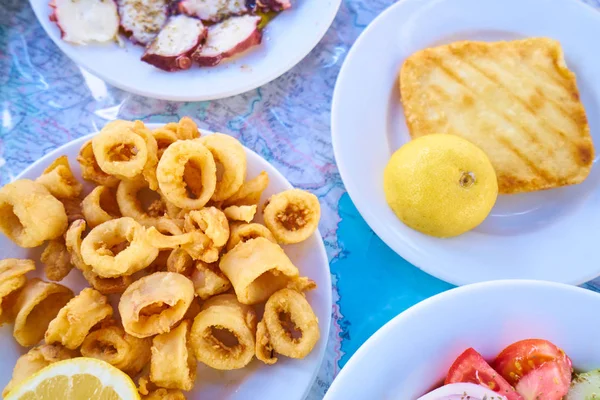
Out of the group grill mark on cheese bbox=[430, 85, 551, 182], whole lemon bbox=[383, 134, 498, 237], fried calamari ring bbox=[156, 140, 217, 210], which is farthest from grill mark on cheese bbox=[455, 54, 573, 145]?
fried calamari ring bbox=[156, 140, 217, 210]

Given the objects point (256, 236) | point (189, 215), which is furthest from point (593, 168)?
point (189, 215)

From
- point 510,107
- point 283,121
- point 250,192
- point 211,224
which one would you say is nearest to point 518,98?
point 510,107

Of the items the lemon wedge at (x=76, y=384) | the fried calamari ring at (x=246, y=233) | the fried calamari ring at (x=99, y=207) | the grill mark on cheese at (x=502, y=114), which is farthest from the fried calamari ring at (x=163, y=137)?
the grill mark on cheese at (x=502, y=114)

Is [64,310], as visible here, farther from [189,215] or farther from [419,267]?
[419,267]

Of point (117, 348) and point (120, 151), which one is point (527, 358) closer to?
point (117, 348)

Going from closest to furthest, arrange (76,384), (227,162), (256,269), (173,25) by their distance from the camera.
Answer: (76,384), (256,269), (227,162), (173,25)

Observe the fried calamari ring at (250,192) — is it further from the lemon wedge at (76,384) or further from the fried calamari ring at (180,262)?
the lemon wedge at (76,384)
